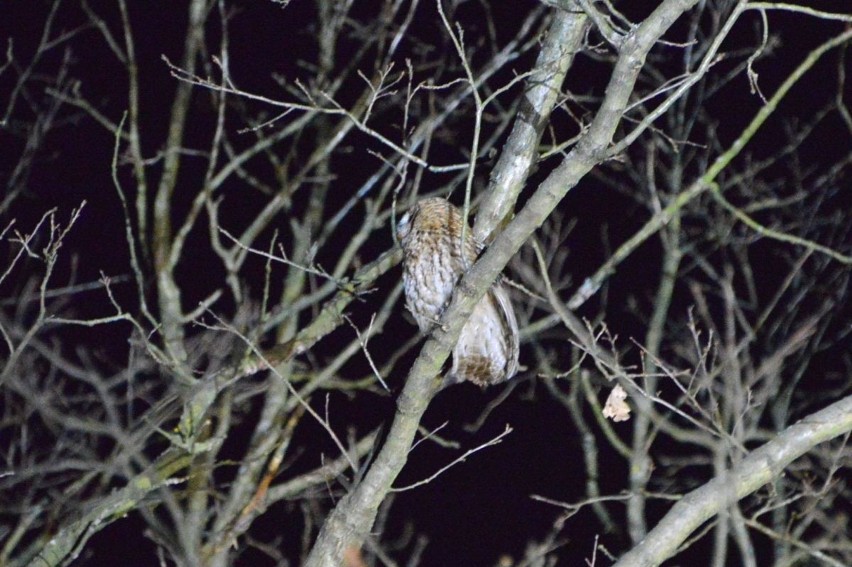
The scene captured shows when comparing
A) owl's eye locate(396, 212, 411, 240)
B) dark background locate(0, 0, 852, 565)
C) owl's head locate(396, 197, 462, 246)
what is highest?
owl's head locate(396, 197, 462, 246)

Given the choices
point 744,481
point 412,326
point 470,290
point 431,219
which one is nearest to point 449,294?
point 431,219

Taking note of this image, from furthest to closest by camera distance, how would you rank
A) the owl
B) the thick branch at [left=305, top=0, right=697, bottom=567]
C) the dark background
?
the dark background → the owl → the thick branch at [left=305, top=0, right=697, bottom=567]

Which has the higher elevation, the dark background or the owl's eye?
the owl's eye

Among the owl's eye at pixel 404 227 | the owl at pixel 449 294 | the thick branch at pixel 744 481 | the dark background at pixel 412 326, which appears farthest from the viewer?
the dark background at pixel 412 326

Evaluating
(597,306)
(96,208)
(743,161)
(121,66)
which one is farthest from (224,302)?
(743,161)

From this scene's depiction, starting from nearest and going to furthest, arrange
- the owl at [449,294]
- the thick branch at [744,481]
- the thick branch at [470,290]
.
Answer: the thick branch at [470,290] < the thick branch at [744,481] < the owl at [449,294]

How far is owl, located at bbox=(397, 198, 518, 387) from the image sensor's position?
545 centimetres

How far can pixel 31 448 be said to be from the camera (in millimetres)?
9289

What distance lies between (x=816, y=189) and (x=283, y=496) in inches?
231

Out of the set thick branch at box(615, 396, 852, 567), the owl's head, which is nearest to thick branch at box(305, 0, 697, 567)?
thick branch at box(615, 396, 852, 567)

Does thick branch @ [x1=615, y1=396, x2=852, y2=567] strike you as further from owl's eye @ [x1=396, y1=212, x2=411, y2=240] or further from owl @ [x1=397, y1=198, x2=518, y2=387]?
owl's eye @ [x1=396, y1=212, x2=411, y2=240]

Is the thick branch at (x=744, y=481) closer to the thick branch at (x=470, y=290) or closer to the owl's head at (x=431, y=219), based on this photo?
the thick branch at (x=470, y=290)

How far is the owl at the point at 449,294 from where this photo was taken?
215 inches

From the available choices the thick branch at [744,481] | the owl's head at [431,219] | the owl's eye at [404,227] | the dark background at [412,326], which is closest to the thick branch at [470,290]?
the thick branch at [744,481]
